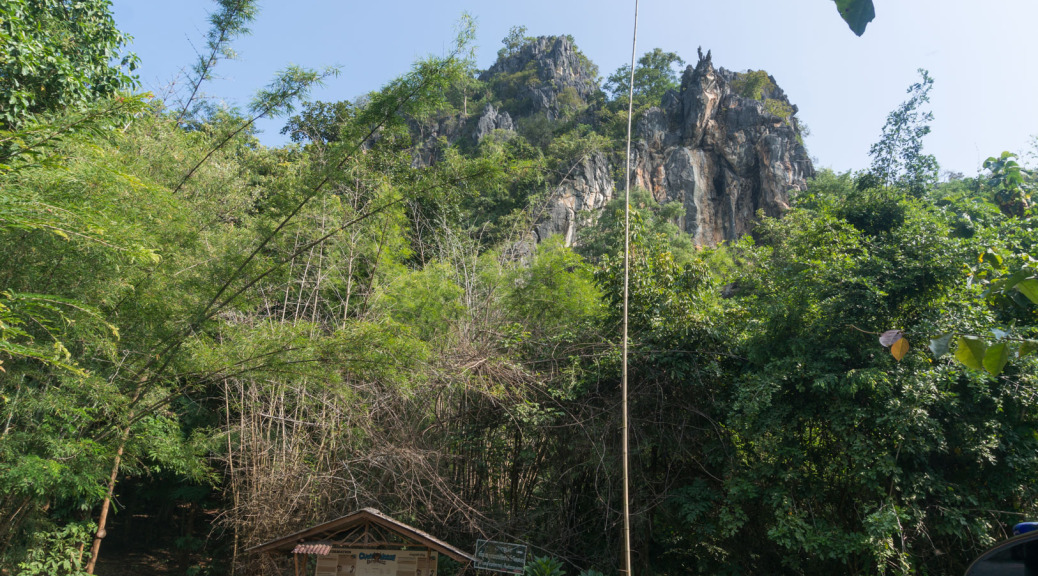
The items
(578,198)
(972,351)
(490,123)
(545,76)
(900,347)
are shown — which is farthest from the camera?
(545,76)

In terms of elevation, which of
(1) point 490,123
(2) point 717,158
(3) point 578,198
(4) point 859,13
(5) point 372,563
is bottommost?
(5) point 372,563

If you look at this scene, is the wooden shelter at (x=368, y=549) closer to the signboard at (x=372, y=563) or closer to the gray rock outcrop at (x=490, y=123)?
the signboard at (x=372, y=563)

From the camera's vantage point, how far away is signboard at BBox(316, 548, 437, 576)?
3531mm

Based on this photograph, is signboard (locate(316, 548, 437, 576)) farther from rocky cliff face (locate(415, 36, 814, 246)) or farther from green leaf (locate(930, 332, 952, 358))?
rocky cliff face (locate(415, 36, 814, 246))

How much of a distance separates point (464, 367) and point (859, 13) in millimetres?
4002

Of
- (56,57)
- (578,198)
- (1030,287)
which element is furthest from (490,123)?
(1030,287)

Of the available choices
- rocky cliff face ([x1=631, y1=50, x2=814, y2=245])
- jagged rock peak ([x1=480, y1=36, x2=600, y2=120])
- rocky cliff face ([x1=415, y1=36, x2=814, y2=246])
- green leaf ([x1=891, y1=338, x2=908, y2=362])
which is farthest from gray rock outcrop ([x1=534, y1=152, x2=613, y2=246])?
green leaf ([x1=891, y1=338, x2=908, y2=362])

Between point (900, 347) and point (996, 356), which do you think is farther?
point (900, 347)

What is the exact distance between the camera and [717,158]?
2277 centimetres

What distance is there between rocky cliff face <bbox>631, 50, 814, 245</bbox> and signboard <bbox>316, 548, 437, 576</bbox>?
1909 centimetres

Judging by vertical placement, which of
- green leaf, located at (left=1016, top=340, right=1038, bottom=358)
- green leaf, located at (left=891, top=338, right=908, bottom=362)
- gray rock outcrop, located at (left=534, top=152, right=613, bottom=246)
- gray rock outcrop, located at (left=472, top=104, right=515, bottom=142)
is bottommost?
green leaf, located at (left=1016, top=340, right=1038, bottom=358)

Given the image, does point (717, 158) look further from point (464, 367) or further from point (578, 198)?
point (464, 367)

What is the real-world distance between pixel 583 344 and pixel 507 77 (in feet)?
96.1

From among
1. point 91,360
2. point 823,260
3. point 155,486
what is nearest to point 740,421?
point 823,260
